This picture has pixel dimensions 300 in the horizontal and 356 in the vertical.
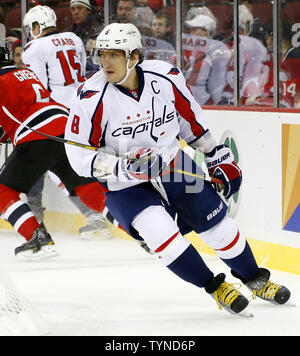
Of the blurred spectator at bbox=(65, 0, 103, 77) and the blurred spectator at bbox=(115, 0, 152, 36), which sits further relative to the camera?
the blurred spectator at bbox=(65, 0, 103, 77)

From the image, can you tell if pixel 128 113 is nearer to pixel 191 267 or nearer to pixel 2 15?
pixel 191 267

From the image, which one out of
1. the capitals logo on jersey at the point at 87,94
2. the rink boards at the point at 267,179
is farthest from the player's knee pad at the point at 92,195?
the capitals logo on jersey at the point at 87,94

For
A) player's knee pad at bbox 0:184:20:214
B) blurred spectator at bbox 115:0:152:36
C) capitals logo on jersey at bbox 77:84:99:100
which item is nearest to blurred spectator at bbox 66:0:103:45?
blurred spectator at bbox 115:0:152:36

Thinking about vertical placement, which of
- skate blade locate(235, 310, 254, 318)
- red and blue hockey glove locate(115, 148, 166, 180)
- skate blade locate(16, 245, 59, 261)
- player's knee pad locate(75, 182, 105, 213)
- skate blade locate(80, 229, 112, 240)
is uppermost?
red and blue hockey glove locate(115, 148, 166, 180)

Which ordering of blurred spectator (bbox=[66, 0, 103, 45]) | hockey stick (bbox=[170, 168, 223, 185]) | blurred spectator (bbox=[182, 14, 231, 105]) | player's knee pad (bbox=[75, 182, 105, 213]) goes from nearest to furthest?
hockey stick (bbox=[170, 168, 223, 185]) < player's knee pad (bbox=[75, 182, 105, 213]) < blurred spectator (bbox=[182, 14, 231, 105]) < blurred spectator (bbox=[66, 0, 103, 45])

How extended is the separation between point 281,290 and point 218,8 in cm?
242

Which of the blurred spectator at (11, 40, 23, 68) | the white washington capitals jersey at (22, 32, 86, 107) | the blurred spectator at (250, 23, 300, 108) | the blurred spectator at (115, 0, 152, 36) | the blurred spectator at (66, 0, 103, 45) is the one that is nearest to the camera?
the blurred spectator at (250, 23, 300, 108)

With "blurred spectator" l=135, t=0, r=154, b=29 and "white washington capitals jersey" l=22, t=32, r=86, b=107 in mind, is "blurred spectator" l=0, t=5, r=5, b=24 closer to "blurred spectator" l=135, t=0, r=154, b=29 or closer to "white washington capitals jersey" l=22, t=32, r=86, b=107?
"white washington capitals jersey" l=22, t=32, r=86, b=107

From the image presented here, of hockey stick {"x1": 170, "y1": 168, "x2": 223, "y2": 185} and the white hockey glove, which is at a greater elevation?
the white hockey glove

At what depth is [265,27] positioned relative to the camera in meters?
5.37

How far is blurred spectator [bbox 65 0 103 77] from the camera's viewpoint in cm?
657

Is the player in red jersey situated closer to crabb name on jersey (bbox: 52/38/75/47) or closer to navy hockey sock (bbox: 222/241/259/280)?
crabb name on jersey (bbox: 52/38/75/47)

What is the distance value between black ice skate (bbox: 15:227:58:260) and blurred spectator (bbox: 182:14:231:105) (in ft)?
4.21
